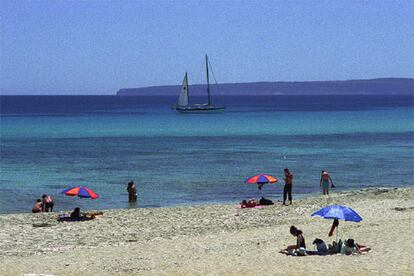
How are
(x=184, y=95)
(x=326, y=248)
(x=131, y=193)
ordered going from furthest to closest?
(x=184, y=95) < (x=131, y=193) < (x=326, y=248)

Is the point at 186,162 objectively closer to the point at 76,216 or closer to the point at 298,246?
the point at 76,216

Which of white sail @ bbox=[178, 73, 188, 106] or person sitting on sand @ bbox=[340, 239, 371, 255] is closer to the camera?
person sitting on sand @ bbox=[340, 239, 371, 255]

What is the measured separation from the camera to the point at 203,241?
23234mm

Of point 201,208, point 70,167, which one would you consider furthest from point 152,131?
point 201,208

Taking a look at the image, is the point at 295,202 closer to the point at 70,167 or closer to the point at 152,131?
the point at 70,167

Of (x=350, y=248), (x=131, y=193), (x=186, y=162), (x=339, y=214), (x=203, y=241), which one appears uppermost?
(x=339, y=214)

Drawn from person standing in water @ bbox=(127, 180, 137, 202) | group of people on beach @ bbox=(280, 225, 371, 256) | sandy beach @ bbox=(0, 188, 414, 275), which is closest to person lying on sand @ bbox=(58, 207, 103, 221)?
sandy beach @ bbox=(0, 188, 414, 275)

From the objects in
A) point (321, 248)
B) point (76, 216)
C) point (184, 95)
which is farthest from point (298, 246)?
point (184, 95)

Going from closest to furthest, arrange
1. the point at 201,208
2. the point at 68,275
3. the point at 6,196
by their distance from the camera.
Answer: the point at 68,275, the point at 201,208, the point at 6,196

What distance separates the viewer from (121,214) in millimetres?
29625

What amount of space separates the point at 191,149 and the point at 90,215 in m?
37.5

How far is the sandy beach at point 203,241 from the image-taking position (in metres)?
19.0

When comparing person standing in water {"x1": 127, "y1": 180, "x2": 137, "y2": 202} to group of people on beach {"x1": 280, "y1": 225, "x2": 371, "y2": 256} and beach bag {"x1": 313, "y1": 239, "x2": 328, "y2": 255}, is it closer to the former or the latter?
group of people on beach {"x1": 280, "y1": 225, "x2": 371, "y2": 256}

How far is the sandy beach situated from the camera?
18969 millimetres
